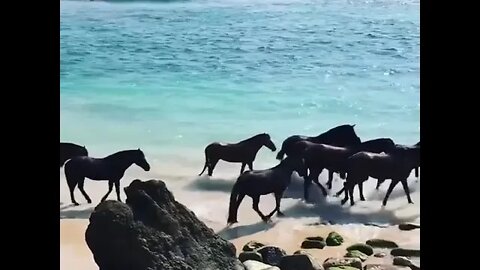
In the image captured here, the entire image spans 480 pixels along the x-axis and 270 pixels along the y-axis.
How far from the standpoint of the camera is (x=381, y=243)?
137 centimetres

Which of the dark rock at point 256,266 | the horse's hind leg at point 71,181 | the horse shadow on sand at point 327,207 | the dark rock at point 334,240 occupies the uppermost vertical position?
the horse's hind leg at point 71,181

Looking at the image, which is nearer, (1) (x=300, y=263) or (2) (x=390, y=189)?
(1) (x=300, y=263)

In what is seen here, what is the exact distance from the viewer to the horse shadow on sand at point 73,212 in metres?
1.35

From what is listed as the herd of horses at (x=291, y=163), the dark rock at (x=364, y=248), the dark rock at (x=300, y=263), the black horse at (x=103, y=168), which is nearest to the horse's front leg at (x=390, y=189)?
the herd of horses at (x=291, y=163)

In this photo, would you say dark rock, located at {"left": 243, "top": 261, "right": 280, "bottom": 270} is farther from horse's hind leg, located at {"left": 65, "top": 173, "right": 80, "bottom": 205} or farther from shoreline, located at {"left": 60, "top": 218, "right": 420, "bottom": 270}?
horse's hind leg, located at {"left": 65, "top": 173, "right": 80, "bottom": 205}

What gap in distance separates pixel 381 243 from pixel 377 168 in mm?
163

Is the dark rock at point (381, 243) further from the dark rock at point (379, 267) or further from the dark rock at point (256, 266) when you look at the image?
the dark rock at point (256, 266)

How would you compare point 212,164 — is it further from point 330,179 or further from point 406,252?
point 406,252

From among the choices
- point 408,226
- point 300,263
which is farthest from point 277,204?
point 408,226

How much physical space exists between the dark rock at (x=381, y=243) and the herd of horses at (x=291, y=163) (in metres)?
0.09

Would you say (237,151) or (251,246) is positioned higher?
(237,151)
